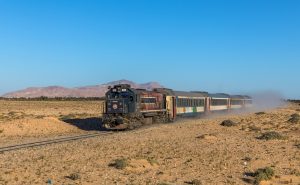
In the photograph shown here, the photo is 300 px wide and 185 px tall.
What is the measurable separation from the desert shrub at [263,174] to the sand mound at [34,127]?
22.5m

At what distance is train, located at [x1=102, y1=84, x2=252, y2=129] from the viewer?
37750 mm

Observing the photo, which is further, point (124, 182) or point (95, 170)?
point (95, 170)

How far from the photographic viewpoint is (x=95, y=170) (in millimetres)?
18141

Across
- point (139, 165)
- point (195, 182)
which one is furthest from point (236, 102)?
point (195, 182)

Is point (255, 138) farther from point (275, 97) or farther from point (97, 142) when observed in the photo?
point (275, 97)

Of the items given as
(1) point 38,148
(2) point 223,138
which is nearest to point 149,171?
(1) point 38,148

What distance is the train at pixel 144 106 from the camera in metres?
37.8

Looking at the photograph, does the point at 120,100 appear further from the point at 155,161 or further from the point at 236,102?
the point at 236,102

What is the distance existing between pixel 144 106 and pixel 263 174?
22886 mm

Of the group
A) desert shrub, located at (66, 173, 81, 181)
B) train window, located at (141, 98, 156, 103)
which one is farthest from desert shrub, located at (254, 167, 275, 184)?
train window, located at (141, 98, 156, 103)

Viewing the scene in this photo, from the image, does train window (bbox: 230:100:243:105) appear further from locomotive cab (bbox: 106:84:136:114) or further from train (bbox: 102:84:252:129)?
locomotive cab (bbox: 106:84:136:114)

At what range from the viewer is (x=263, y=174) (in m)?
17.6

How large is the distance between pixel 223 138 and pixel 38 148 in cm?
1238

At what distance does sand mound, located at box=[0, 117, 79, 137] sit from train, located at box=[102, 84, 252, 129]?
433cm
